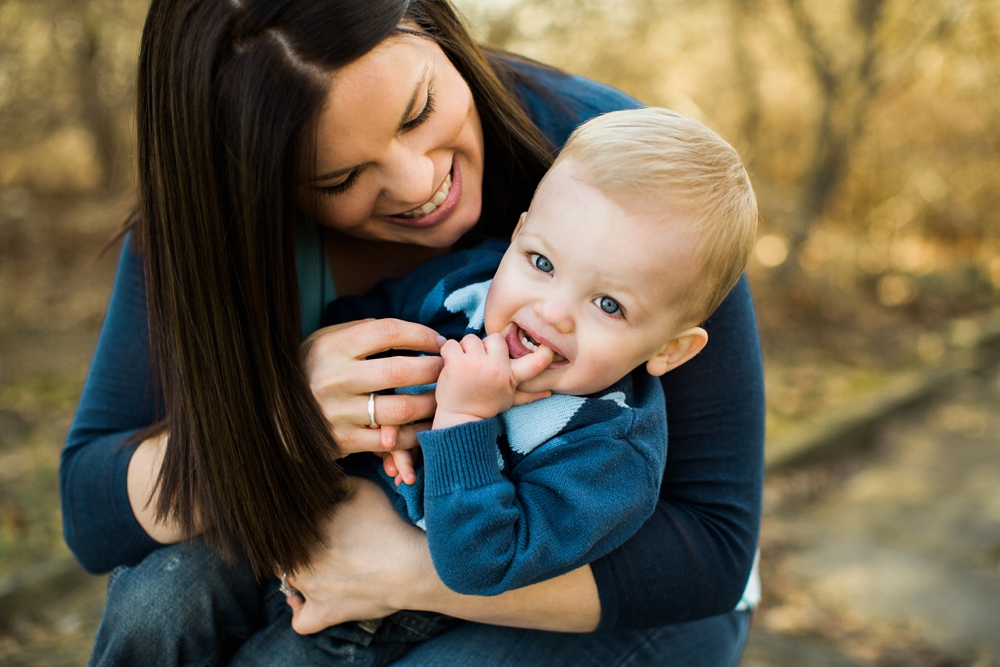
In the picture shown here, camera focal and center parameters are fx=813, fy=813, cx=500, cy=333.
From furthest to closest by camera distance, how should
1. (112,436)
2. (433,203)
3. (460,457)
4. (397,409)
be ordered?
1. (112,436)
2. (433,203)
3. (397,409)
4. (460,457)

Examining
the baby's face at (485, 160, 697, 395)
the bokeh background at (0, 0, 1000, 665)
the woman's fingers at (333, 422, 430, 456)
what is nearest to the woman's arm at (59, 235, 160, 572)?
the woman's fingers at (333, 422, 430, 456)

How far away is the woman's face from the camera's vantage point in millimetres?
1286

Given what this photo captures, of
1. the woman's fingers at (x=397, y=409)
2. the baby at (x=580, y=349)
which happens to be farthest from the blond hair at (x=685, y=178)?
Answer: the woman's fingers at (x=397, y=409)

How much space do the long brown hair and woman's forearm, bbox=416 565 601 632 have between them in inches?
10.6

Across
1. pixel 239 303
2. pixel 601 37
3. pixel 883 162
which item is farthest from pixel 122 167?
pixel 883 162

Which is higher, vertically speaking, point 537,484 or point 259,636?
point 537,484

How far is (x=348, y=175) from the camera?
4.50ft

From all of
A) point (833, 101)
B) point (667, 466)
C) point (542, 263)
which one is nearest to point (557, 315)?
point (542, 263)

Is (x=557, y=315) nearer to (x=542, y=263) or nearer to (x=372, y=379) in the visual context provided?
(x=542, y=263)

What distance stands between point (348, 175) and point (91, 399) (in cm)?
80

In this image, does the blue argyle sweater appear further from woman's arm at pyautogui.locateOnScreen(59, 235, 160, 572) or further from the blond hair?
woman's arm at pyautogui.locateOnScreen(59, 235, 160, 572)

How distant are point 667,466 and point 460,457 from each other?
1.67 feet

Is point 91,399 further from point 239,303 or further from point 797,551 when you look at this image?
point 797,551

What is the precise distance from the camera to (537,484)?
4.32 feet
